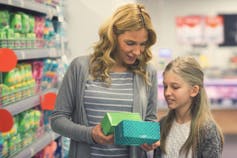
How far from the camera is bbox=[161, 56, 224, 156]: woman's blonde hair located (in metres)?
2.33

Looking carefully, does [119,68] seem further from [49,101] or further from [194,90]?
[49,101]

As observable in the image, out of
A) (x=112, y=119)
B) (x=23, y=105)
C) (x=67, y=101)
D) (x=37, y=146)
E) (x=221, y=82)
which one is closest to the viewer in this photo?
(x=112, y=119)

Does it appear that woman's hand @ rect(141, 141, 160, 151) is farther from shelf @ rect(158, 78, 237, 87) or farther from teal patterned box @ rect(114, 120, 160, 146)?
shelf @ rect(158, 78, 237, 87)

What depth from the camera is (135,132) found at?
196 cm

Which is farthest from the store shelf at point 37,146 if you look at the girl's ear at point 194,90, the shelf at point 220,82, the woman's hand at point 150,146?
the shelf at point 220,82

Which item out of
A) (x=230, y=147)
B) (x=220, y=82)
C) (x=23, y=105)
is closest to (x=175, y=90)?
(x=23, y=105)

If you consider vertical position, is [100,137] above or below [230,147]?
above

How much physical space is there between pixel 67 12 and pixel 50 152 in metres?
1.21

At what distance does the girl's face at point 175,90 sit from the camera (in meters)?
2.40

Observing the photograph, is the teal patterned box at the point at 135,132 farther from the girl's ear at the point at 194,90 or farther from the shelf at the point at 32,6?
the shelf at the point at 32,6

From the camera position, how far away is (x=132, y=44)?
2209 mm

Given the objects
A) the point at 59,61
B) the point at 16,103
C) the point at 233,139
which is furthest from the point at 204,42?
the point at 16,103

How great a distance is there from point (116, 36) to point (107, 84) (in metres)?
0.25

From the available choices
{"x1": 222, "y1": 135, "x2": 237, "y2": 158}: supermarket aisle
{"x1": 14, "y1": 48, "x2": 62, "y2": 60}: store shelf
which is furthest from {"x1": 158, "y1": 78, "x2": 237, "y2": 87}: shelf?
{"x1": 14, "y1": 48, "x2": 62, "y2": 60}: store shelf
